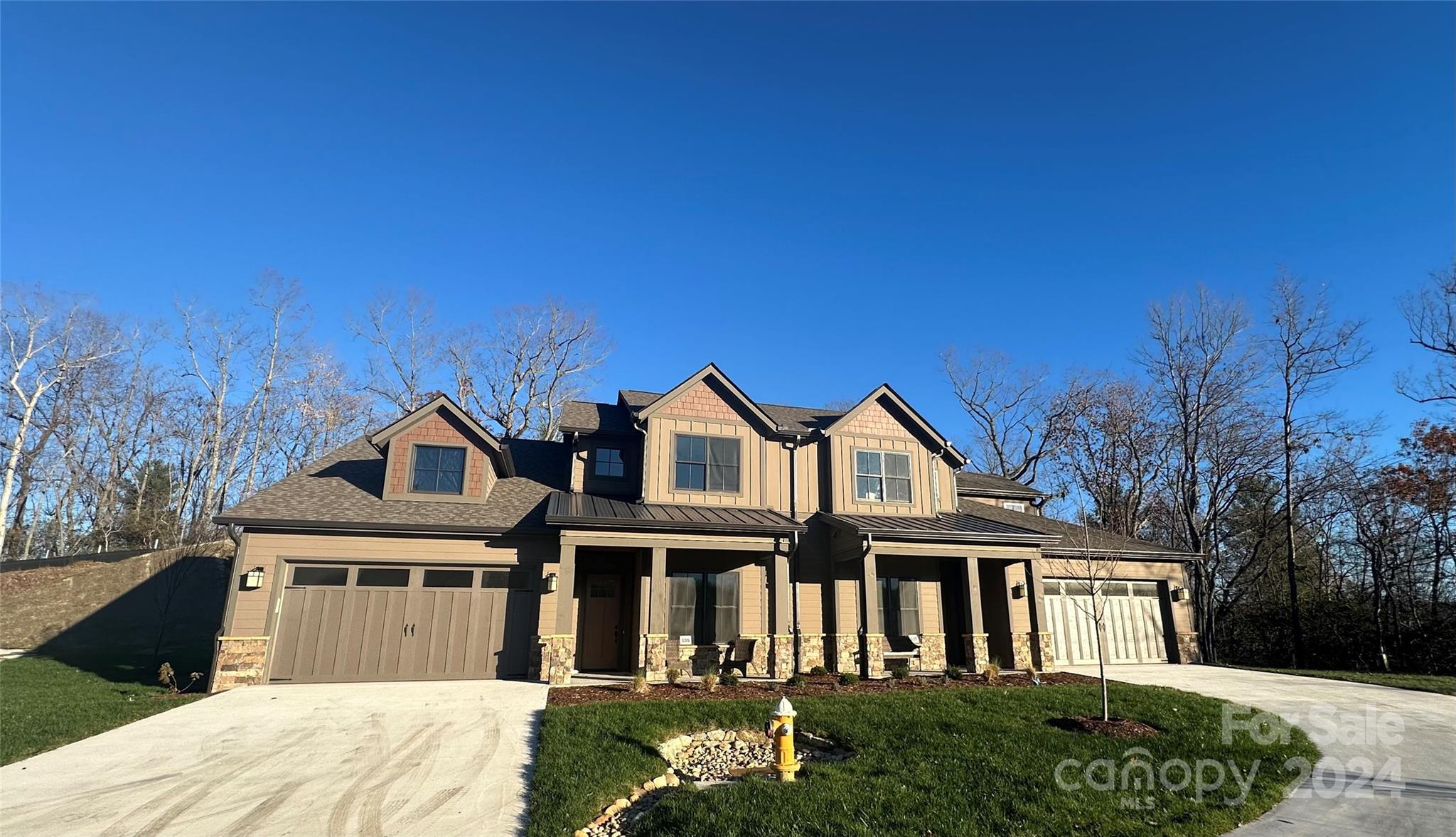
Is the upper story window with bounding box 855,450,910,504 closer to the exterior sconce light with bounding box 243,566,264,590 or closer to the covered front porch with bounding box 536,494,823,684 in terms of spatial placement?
the covered front porch with bounding box 536,494,823,684

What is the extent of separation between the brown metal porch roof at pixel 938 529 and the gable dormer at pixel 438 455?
8.09 m

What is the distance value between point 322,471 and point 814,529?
38.2 feet

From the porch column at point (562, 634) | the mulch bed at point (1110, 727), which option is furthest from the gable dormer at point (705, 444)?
the mulch bed at point (1110, 727)

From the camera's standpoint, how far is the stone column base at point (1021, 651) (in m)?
14.8

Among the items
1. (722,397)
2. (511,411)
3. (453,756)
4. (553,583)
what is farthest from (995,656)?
(511,411)

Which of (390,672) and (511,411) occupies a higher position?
(511,411)

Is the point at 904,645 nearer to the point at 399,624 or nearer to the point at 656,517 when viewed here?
the point at 656,517

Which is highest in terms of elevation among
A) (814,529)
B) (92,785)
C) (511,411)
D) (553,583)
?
(511,411)

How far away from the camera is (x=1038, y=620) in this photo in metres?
15.0

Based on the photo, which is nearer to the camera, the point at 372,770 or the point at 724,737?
the point at 372,770

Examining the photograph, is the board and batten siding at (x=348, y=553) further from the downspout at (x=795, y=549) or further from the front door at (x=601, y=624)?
the downspout at (x=795, y=549)

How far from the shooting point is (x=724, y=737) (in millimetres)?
8898

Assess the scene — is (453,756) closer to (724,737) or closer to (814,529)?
(724,737)

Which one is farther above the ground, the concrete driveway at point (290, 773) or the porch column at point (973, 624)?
the porch column at point (973, 624)
